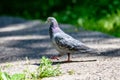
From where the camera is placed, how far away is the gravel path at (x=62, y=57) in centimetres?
652

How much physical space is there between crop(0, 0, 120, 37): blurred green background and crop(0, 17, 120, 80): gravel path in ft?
2.43

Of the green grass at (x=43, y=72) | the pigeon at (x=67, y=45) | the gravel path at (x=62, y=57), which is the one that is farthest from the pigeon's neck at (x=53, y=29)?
the green grass at (x=43, y=72)

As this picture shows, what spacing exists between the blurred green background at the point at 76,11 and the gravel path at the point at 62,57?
74 cm

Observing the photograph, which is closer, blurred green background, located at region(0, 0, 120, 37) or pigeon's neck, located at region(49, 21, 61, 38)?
pigeon's neck, located at region(49, 21, 61, 38)

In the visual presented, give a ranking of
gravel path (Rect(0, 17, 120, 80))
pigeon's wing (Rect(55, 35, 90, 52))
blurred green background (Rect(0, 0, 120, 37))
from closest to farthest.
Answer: gravel path (Rect(0, 17, 120, 80)) → pigeon's wing (Rect(55, 35, 90, 52)) → blurred green background (Rect(0, 0, 120, 37))

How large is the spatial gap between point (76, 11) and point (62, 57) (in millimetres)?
7092

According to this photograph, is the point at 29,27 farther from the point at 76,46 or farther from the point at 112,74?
the point at 112,74

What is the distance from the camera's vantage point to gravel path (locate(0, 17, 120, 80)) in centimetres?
652

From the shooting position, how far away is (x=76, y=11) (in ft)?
49.1

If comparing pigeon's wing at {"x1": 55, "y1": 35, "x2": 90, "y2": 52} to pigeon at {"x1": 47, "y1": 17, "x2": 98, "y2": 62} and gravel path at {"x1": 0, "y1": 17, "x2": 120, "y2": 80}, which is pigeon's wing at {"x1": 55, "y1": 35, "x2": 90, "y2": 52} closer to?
pigeon at {"x1": 47, "y1": 17, "x2": 98, "y2": 62}

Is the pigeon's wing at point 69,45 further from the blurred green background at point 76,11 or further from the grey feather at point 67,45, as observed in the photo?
the blurred green background at point 76,11

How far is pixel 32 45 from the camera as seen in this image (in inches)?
381

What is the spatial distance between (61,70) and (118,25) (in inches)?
204

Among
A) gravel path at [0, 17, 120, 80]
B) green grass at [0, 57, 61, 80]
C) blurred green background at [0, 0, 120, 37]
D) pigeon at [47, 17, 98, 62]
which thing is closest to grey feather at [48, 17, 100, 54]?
pigeon at [47, 17, 98, 62]
